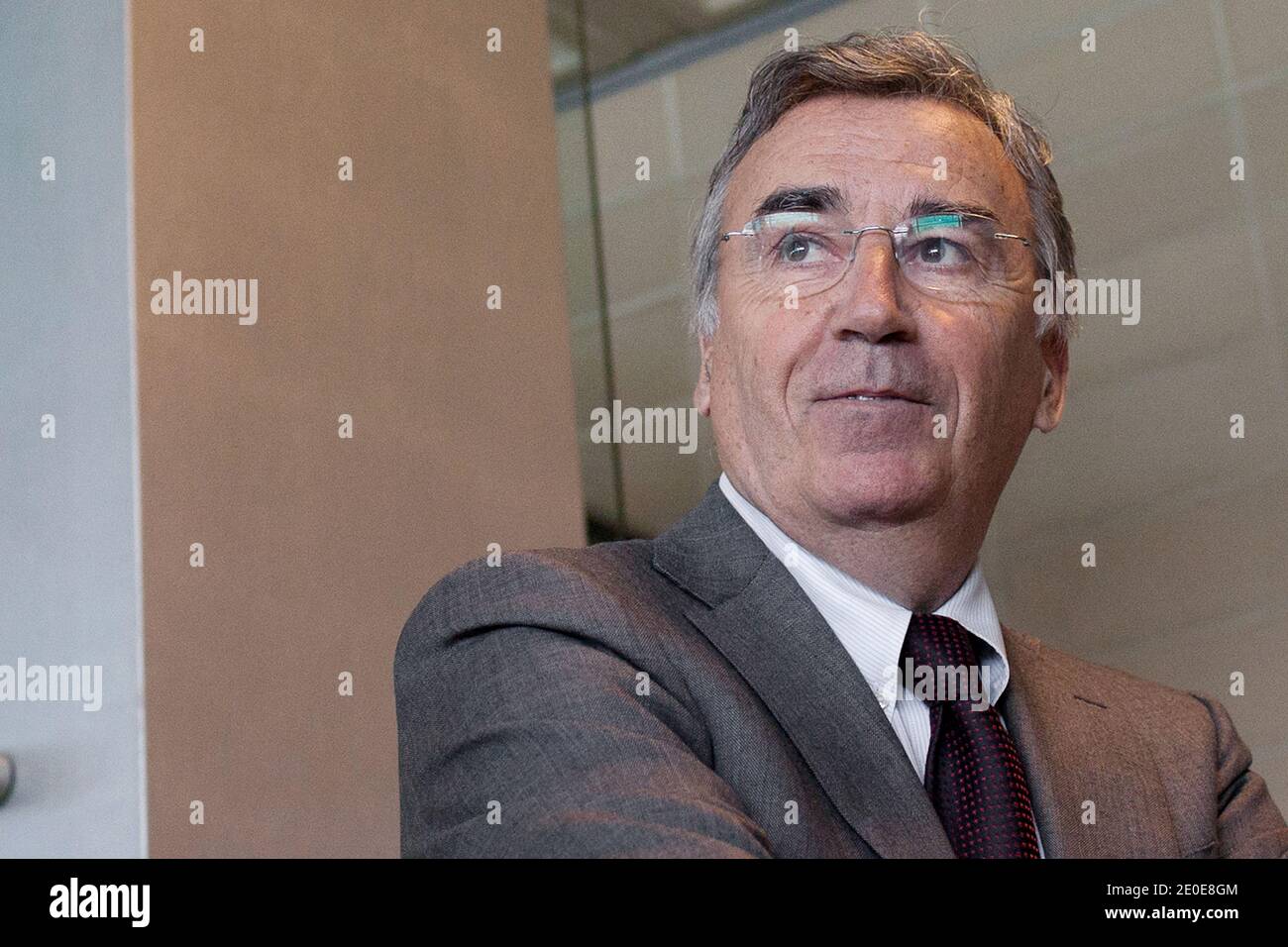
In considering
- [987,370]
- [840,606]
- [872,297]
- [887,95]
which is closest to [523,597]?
[840,606]

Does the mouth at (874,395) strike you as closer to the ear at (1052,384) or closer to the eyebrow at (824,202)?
the eyebrow at (824,202)

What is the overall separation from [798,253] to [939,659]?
1.36 ft

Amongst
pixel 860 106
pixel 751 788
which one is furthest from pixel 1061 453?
pixel 751 788

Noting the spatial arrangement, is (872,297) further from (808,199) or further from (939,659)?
(939,659)

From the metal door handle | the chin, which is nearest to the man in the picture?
the chin

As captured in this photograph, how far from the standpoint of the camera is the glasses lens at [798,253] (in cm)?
142

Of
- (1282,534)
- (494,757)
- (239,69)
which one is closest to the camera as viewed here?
(494,757)

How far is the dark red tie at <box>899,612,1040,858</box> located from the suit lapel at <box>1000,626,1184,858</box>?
0.04 metres

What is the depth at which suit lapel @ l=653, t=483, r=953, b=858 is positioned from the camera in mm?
1138

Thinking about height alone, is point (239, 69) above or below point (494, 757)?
above

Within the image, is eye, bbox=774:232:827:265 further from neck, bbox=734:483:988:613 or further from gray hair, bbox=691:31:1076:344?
neck, bbox=734:483:988:613
